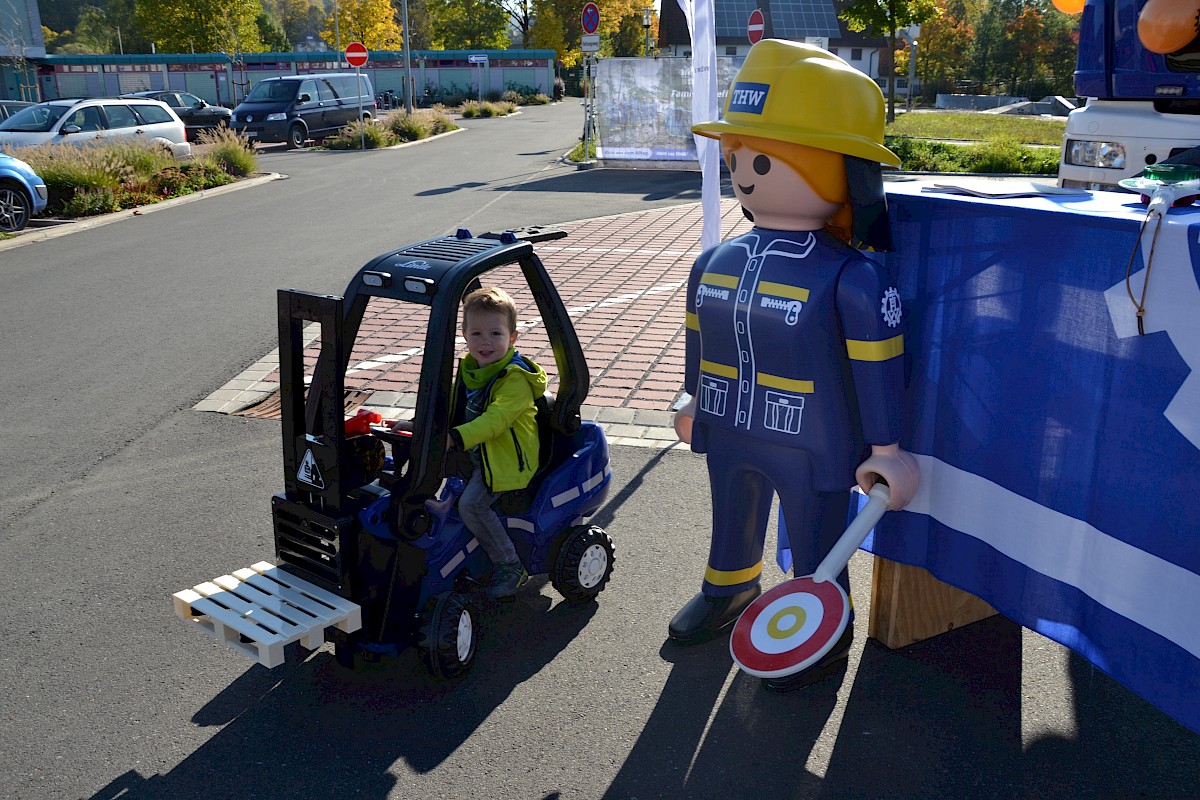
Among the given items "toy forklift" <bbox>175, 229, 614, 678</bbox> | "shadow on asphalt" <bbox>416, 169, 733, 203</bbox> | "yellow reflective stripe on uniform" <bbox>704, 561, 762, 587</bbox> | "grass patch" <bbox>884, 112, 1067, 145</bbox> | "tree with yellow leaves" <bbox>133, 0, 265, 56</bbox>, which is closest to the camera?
"toy forklift" <bbox>175, 229, 614, 678</bbox>

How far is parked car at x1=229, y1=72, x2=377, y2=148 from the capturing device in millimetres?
26828

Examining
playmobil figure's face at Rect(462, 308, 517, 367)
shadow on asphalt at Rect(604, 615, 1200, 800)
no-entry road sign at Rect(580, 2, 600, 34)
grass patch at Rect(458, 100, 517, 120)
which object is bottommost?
shadow on asphalt at Rect(604, 615, 1200, 800)

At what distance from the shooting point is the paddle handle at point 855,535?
3.04 metres

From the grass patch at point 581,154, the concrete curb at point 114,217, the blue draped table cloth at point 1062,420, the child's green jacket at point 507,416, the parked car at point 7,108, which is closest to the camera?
the blue draped table cloth at point 1062,420

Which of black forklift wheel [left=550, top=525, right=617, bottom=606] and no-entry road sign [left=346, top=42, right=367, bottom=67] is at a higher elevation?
no-entry road sign [left=346, top=42, right=367, bottom=67]

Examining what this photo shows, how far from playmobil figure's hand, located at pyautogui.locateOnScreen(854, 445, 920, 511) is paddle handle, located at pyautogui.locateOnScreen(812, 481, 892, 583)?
0.03 m

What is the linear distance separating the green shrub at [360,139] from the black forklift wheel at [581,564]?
78.3ft

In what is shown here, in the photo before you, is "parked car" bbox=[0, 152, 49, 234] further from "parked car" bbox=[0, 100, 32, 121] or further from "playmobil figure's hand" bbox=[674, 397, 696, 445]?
"playmobil figure's hand" bbox=[674, 397, 696, 445]

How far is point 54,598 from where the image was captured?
13.2 feet

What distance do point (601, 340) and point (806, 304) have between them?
14.7 feet

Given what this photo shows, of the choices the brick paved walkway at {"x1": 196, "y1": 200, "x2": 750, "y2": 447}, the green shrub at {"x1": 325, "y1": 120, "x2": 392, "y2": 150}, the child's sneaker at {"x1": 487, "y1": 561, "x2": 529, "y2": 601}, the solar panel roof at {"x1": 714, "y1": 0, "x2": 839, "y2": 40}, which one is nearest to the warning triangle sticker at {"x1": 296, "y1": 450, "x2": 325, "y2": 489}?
the child's sneaker at {"x1": 487, "y1": 561, "x2": 529, "y2": 601}

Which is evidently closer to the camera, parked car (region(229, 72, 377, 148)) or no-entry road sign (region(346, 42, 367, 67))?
no-entry road sign (region(346, 42, 367, 67))

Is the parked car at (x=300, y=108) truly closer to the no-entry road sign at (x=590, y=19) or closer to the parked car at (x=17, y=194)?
the no-entry road sign at (x=590, y=19)

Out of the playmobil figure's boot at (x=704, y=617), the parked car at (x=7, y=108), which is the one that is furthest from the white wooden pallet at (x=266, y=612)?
the parked car at (x=7, y=108)
